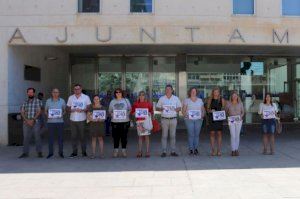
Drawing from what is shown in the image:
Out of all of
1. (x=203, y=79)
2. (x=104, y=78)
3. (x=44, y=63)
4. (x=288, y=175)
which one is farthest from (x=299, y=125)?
(x=288, y=175)

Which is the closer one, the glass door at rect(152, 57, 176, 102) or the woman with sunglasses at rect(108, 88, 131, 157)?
the woman with sunglasses at rect(108, 88, 131, 157)

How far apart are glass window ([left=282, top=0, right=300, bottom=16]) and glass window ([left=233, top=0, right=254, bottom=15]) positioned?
1.04m

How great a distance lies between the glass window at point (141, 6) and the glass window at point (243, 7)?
106 inches

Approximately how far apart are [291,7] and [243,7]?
1583mm

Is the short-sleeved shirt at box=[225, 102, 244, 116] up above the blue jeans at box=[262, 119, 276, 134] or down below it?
above

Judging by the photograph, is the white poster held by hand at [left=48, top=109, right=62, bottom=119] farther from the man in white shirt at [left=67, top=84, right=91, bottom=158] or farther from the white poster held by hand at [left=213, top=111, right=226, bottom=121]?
the white poster held by hand at [left=213, top=111, right=226, bottom=121]

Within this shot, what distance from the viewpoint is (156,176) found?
9914mm

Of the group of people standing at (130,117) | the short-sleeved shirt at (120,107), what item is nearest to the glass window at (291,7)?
the group of people standing at (130,117)

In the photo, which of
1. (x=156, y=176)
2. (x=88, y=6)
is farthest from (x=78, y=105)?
(x=88, y=6)

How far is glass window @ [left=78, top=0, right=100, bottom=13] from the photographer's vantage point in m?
15.6

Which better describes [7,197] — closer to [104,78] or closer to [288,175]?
[288,175]

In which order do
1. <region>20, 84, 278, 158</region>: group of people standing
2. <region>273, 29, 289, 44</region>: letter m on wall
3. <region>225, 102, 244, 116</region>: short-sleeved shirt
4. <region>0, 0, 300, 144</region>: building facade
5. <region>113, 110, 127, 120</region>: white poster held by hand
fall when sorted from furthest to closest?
<region>273, 29, 289, 44</region>: letter m on wall < <region>0, 0, 300, 144</region>: building facade < <region>225, 102, 244, 116</region>: short-sleeved shirt < <region>20, 84, 278, 158</region>: group of people standing < <region>113, 110, 127, 120</region>: white poster held by hand

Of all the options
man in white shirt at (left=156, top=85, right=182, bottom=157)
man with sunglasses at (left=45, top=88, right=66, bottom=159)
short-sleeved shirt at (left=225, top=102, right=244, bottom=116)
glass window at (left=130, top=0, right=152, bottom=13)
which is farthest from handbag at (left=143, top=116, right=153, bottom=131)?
glass window at (left=130, top=0, right=152, bottom=13)

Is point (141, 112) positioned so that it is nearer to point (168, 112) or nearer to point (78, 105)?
point (168, 112)
